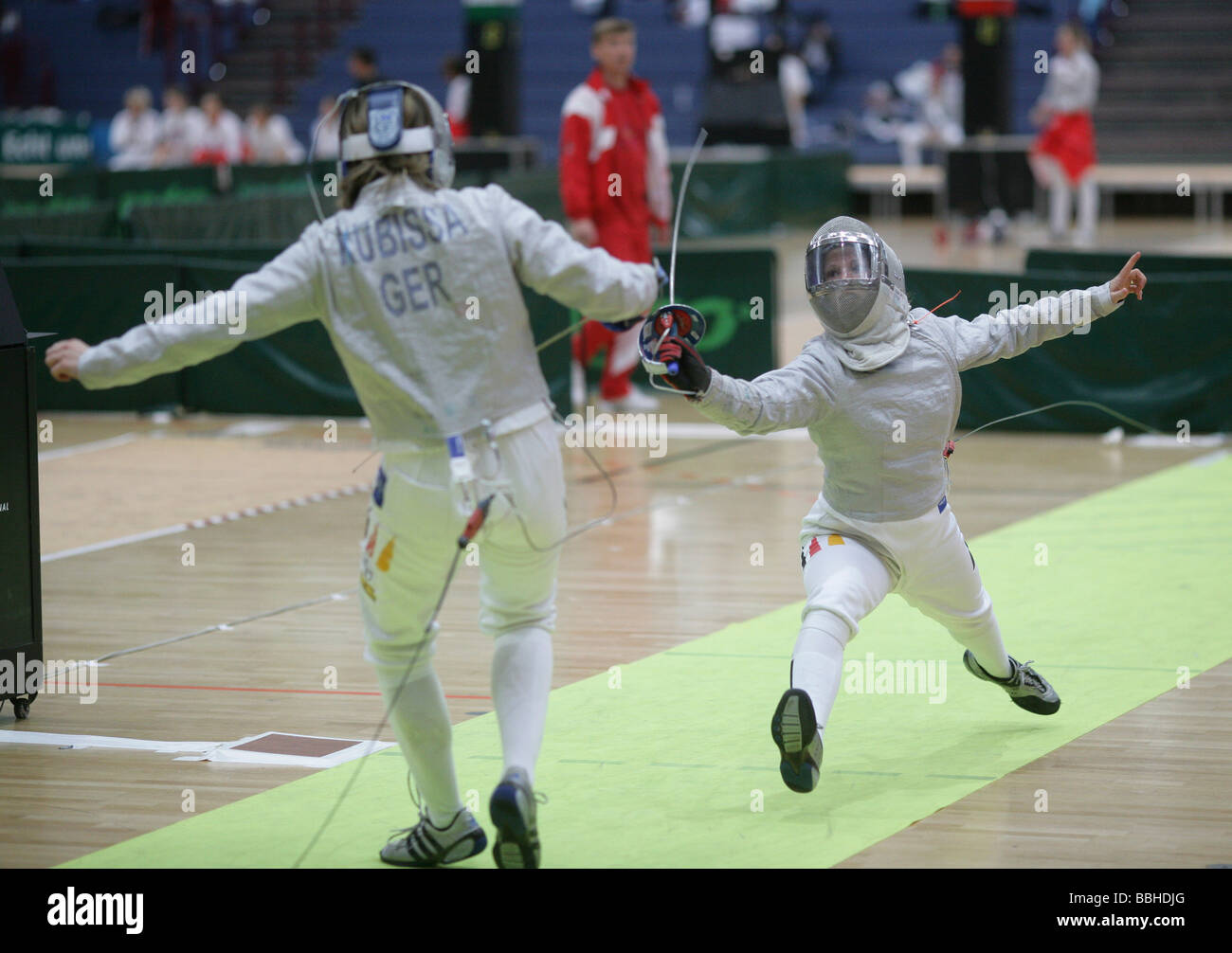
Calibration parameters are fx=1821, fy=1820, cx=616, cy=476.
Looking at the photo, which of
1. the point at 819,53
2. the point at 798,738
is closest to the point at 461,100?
the point at 819,53

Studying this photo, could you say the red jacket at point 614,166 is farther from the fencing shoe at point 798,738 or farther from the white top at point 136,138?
the white top at point 136,138

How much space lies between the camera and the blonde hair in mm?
3570

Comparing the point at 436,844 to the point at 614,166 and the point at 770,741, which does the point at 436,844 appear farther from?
the point at 614,166

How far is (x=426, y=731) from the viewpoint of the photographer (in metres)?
3.71

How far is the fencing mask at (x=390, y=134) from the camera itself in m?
3.55

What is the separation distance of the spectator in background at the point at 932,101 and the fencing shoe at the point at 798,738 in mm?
18581

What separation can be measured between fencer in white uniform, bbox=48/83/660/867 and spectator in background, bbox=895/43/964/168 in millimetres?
18973

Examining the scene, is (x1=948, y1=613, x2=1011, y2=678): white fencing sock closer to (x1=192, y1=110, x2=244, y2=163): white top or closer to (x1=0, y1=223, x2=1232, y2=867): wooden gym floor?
(x1=0, y1=223, x2=1232, y2=867): wooden gym floor

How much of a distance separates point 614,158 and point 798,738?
19.8ft

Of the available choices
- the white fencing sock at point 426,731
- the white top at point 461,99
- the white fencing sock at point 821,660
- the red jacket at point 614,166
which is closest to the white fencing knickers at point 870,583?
the white fencing sock at point 821,660

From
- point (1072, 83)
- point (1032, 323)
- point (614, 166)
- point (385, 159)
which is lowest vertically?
point (1032, 323)

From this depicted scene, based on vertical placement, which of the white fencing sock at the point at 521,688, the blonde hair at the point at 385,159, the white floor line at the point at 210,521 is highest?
the blonde hair at the point at 385,159

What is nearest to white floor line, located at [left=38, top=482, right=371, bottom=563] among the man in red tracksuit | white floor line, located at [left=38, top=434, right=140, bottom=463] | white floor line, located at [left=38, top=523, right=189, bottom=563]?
white floor line, located at [left=38, top=523, right=189, bottom=563]

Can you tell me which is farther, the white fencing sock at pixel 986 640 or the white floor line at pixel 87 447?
the white floor line at pixel 87 447
